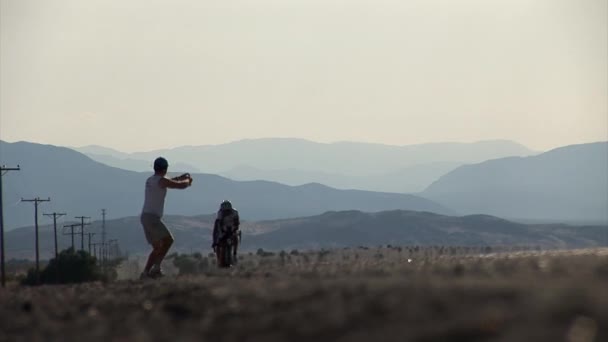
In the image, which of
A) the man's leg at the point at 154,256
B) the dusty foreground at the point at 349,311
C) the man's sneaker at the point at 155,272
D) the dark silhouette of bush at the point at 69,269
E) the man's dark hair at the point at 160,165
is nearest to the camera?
the dusty foreground at the point at 349,311

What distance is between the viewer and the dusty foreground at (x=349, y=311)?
7.91m

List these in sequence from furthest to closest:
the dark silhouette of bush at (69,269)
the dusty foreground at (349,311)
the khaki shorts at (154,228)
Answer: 1. the dark silhouette of bush at (69,269)
2. the khaki shorts at (154,228)
3. the dusty foreground at (349,311)

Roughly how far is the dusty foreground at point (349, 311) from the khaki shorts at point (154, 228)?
7.50 m

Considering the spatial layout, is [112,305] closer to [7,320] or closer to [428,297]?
[7,320]

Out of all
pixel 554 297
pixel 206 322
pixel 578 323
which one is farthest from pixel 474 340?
pixel 206 322

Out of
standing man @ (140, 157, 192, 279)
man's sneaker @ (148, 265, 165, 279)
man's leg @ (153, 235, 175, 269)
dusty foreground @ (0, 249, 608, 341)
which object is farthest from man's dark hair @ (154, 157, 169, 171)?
dusty foreground @ (0, 249, 608, 341)

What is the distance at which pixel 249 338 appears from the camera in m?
8.87

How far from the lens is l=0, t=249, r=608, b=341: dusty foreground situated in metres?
7.91

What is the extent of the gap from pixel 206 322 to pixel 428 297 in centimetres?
170

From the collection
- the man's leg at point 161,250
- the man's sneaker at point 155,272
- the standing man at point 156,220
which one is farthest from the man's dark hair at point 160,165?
the man's sneaker at point 155,272

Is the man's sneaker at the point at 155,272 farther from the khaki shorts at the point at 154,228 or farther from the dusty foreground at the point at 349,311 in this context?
the dusty foreground at the point at 349,311

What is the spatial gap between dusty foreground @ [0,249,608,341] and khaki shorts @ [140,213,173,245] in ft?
24.6

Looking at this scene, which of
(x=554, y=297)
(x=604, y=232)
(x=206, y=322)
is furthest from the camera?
(x=604, y=232)

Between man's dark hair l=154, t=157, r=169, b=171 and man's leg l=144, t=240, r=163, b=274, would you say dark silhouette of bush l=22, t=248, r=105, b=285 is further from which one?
man's leg l=144, t=240, r=163, b=274
